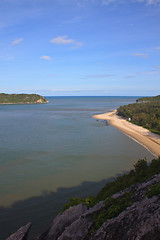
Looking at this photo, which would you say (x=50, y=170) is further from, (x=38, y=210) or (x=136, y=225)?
(x=136, y=225)

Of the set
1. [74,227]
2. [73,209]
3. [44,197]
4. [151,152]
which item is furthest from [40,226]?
[151,152]

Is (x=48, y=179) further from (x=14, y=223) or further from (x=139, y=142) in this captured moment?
(x=139, y=142)

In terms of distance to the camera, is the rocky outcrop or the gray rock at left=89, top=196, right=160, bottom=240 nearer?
the gray rock at left=89, top=196, right=160, bottom=240

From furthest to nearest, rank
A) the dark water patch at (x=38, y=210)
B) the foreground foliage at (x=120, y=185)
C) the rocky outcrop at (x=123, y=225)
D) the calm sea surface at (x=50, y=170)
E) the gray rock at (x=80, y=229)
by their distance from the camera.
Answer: the calm sea surface at (x=50, y=170) → the dark water patch at (x=38, y=210) → the foreground foliage at (x=120, y=185) → the gray rock at (x=80, y=229) → the rocky outcrop at (x=123, y=225)

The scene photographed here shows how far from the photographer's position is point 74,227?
10930mm

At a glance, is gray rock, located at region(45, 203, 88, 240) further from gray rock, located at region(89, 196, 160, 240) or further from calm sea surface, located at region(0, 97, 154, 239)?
calm sea surface, located at region(0, 97, 154, 239)

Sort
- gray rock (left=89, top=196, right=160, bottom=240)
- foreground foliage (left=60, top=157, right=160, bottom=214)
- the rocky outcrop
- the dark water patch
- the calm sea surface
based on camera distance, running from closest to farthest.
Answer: gray rock (left=89, top=196, right=160, bottom=240) < the rocky outcrop < foreground foliage (left=60, top=157, right=160, bottom=214) < the dark water patch < the calm sea surface

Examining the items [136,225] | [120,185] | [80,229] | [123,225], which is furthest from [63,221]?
[120,185]

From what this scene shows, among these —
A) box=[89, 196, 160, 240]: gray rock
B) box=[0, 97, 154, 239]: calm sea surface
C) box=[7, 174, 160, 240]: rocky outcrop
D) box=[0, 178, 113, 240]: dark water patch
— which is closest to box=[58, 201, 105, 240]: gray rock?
box=[7, 174, 160, 240]: rocky outcrop

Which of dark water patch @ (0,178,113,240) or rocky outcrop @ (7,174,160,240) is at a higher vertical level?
rocky outcrop @ (7,174,160,240)

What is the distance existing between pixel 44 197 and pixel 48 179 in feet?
16.9

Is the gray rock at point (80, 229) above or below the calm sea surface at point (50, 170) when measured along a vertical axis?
above

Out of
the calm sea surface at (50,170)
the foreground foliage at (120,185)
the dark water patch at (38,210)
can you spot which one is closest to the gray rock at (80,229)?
the foreground foliage at (120,185)

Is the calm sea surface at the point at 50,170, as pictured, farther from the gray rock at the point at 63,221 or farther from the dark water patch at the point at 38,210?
the gray rock at the point at 63,221
